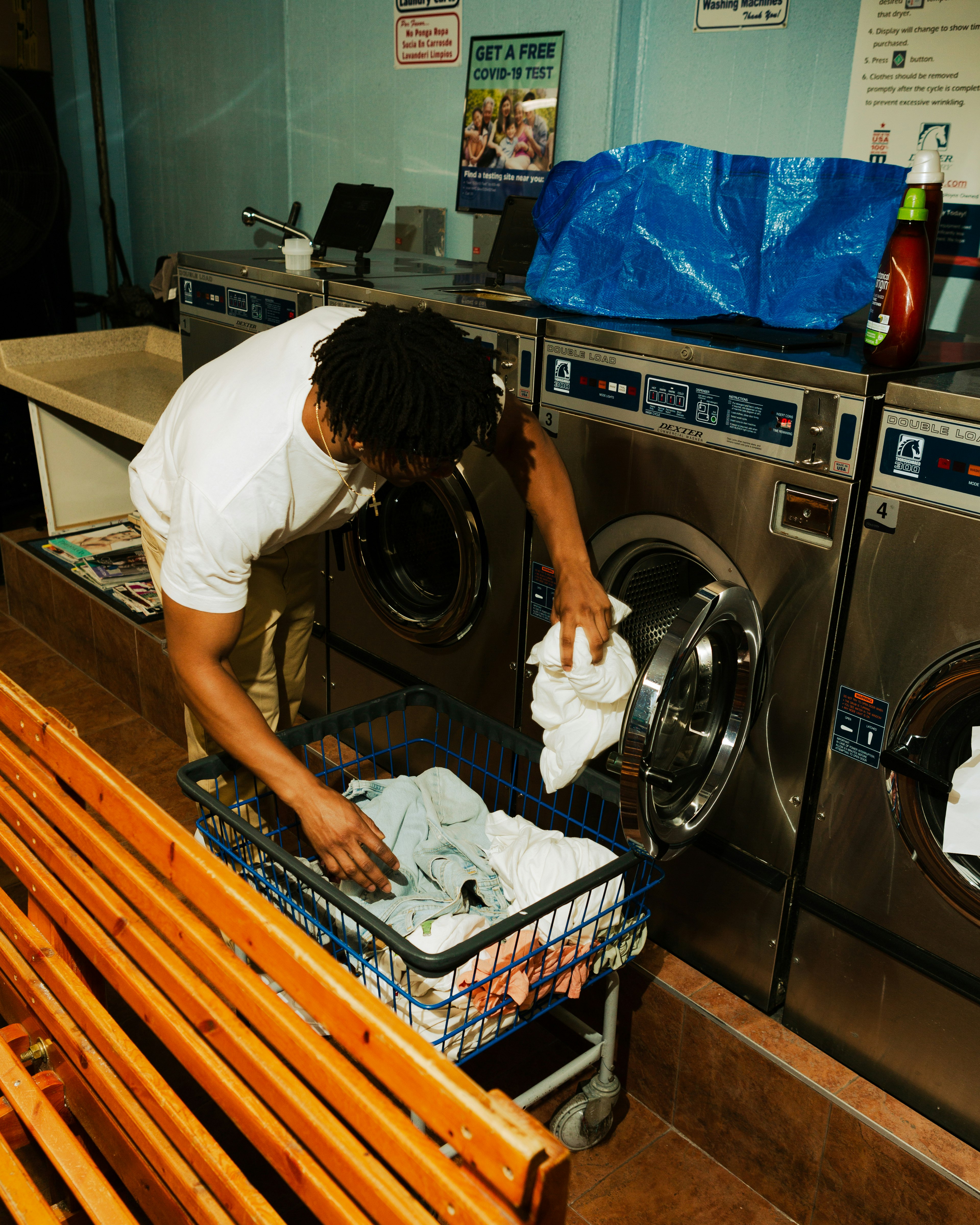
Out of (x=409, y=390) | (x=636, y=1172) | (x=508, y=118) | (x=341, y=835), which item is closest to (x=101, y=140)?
(x=508, y=118)

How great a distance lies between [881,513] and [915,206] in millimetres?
521

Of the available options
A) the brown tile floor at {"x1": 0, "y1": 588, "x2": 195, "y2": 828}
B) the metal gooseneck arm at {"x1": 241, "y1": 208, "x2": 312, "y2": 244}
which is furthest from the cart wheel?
the metal gooseneck arm at {"x1": 241, "y1": 208, "x2": 312, "y2": 244}

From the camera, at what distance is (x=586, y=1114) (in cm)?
210

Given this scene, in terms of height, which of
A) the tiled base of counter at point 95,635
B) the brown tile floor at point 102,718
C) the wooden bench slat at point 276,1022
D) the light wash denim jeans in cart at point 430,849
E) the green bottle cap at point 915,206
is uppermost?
the green bottle cap at point 915,206

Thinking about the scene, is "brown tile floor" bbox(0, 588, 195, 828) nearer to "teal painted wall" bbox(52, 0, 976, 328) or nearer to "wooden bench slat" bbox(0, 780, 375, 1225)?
"wooden bench slat" bbox(0, 780, 375, 1225)

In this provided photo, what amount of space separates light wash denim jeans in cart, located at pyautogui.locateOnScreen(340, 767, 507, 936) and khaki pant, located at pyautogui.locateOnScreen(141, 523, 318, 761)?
45cm

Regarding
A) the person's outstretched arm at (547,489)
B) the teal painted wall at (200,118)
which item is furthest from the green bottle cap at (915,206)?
the teal painted wall at (200,118)

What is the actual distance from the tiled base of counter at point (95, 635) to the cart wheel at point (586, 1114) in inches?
74.9

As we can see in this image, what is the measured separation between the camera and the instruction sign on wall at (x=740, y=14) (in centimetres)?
248

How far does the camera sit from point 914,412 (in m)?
1.70

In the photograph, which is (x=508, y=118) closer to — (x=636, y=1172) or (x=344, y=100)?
(x=344, y=100)

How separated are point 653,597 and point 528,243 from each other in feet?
3.48

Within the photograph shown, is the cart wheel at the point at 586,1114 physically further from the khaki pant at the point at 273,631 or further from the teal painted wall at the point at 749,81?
the teal painted wall at the point at 749,81

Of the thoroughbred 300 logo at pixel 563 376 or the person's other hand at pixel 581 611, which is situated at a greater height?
the thoroughbred 300 logo at pixel 563 376
